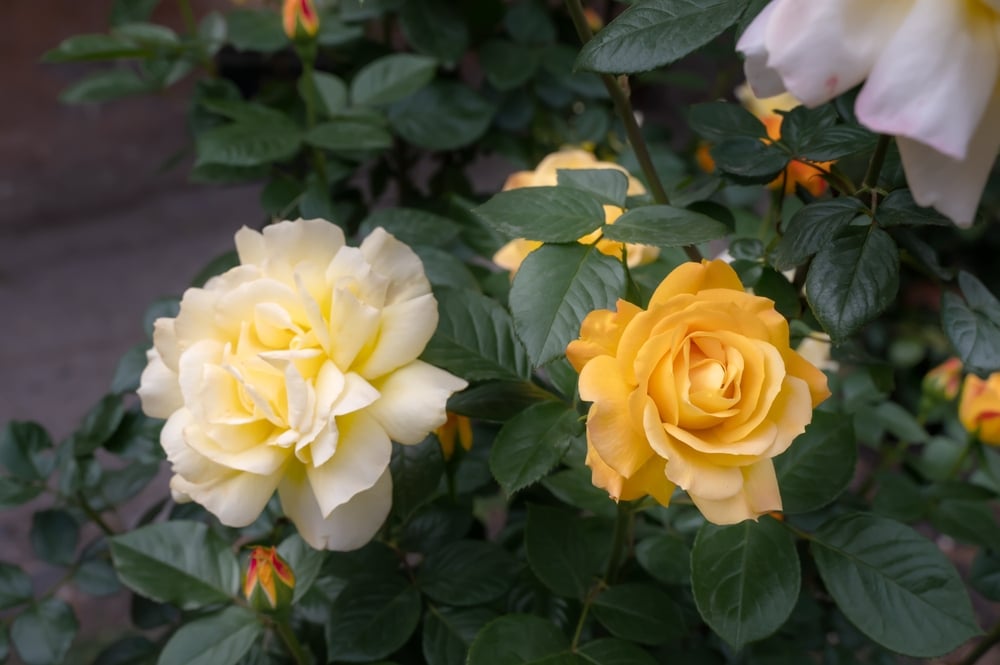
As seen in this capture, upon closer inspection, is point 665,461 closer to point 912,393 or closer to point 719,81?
point 719,81

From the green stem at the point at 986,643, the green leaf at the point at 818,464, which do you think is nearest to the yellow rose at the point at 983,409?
the green stem at the point at 986,643

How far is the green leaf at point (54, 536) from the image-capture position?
69 cm

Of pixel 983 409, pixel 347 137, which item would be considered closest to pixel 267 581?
pixel 347 137

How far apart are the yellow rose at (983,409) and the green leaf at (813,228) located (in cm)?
40

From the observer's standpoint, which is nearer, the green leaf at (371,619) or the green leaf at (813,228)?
the green leaf at (813,228)

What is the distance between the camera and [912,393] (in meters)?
1.78

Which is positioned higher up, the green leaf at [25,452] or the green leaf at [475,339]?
the green leaf at [475,339]

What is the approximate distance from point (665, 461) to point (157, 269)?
7.95 ft

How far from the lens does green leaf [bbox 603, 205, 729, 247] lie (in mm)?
415

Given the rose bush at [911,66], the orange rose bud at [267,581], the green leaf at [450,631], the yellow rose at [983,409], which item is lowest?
the yellow rose at [983,409]

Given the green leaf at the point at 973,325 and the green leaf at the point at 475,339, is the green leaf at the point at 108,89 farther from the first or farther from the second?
the green leaf at the point at 973,325

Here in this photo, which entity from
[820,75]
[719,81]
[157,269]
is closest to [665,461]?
[820,75]

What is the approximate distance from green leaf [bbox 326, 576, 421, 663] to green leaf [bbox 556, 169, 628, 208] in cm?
27

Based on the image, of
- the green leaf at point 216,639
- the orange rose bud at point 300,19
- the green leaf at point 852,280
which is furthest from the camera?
the orange rose bud at point 300,19
